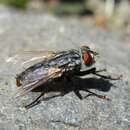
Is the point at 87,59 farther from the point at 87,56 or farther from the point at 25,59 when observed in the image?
the point at 25,59

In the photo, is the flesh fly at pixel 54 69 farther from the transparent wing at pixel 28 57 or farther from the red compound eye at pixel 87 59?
the transparent wing at pixel 28 57

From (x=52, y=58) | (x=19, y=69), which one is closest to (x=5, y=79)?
(x=19, y=69)

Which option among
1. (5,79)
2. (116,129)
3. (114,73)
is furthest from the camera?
(114,73)

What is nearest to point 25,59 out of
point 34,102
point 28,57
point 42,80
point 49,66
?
point 28,57

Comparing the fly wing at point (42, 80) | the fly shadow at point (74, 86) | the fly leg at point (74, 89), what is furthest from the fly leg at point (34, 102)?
the fly leg at point (74, 89)

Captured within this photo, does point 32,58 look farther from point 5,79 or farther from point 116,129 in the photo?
point 116,129

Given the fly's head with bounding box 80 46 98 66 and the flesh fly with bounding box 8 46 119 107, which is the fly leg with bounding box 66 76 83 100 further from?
the fly's head with bounding box 80 46 98 66
